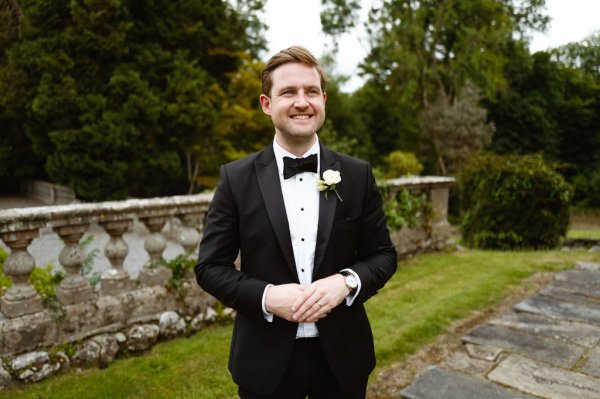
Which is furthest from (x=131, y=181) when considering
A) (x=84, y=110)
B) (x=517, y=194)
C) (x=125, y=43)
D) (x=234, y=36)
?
(x=517, y=194)

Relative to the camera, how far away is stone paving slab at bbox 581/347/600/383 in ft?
10.6

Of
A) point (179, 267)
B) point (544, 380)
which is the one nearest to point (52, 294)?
point (179, 267)

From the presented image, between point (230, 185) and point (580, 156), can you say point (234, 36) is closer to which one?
point (230, 185)

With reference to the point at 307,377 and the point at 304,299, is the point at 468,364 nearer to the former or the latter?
the point at 307,377

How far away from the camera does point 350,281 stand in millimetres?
1799

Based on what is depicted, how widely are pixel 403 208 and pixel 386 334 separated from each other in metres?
2.79

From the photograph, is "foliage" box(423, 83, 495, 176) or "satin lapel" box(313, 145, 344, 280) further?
"foliage" box(423, 83, 495, 176)

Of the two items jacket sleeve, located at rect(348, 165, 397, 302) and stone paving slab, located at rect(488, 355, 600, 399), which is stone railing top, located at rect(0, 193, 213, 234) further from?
stone paving slab, located at rect(488, 355, 600, 399)

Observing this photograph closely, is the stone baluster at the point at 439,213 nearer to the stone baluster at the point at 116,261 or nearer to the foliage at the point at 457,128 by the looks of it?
the stone baluster at the point at 116,261

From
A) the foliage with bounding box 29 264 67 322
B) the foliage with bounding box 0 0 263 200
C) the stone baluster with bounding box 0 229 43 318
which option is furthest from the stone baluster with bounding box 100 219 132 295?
the foliage with bounding box 0 0 263 200

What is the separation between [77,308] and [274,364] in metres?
2.30

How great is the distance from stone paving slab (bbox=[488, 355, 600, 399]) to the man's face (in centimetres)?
253

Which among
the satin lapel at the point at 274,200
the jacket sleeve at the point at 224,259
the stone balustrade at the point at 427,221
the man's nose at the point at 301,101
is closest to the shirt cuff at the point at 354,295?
the satin lapel at the point at 274,200

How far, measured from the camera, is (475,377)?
324 cm
